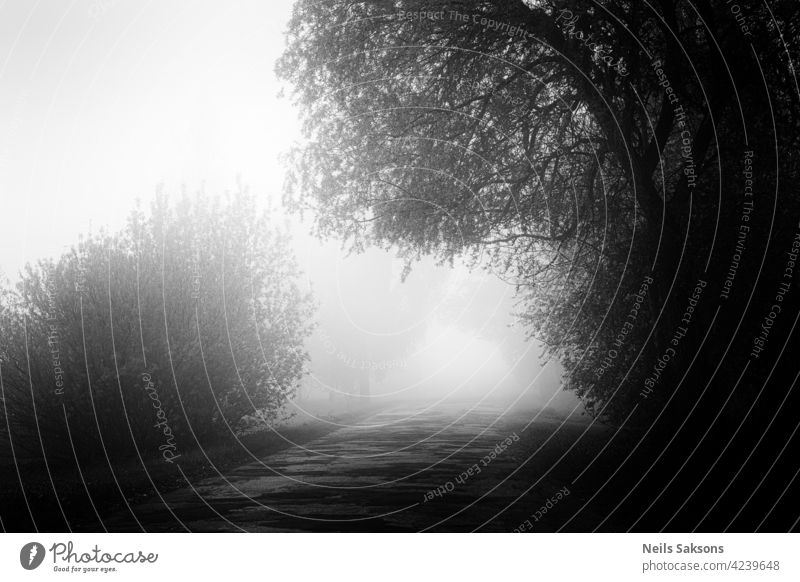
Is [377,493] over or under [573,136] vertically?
under

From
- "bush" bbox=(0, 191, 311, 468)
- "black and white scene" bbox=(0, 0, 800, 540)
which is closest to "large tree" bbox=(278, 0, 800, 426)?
"black and white scene" bbox=(0, 0, 800, 540)

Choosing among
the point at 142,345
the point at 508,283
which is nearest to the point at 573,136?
the point at 508,283

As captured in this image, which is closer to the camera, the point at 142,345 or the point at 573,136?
the point at 573,136

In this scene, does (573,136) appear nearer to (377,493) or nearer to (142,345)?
(377,493)

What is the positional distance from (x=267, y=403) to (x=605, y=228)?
41.9ft

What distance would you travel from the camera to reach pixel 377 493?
25.6 feet

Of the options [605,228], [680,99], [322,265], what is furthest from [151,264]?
[322,265]

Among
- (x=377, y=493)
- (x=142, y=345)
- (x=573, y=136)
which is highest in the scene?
Answer: (x=573, y=136)

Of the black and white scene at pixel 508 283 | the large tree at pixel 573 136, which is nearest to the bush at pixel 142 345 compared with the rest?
the black and white scene at pixel 508 283

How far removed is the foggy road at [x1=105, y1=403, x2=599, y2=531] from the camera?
6.04m

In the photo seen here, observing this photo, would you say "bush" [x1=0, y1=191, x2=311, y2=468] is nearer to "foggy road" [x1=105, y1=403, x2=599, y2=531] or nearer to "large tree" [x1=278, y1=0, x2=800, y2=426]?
"foggy road" [x1=105, y1=403, x2=599, y2=531]

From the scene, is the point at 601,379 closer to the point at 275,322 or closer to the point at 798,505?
the point at 798,505

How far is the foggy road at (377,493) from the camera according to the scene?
6.04 metres

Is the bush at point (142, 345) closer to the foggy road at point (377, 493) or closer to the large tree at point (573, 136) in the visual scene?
the foggy road at point (377, 493)
